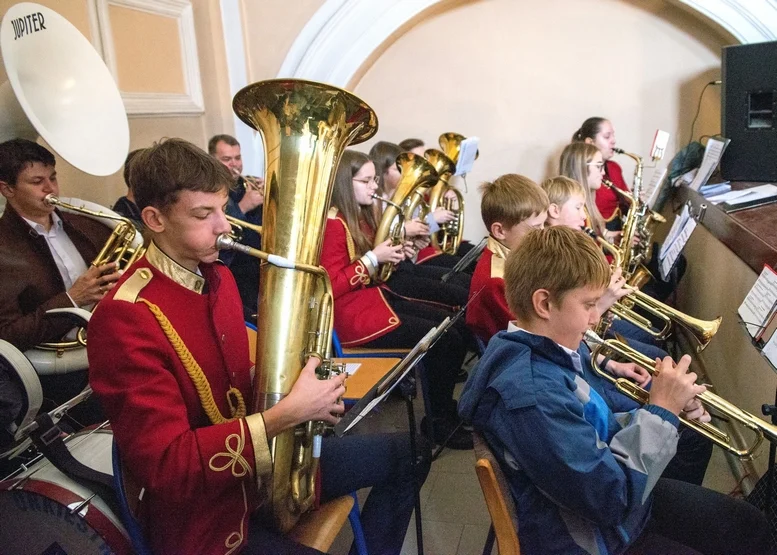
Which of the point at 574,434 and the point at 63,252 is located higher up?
the point at 63,252

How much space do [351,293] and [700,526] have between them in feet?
5.15

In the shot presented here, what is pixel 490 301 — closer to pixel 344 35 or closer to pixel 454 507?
pixel 454 507

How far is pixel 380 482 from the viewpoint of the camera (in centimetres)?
156

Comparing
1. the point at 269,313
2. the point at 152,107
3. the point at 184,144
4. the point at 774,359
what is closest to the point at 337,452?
the point at 269,313

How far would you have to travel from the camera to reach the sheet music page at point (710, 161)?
318 cm

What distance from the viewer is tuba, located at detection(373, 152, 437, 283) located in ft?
9.52

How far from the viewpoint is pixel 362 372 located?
217 cm

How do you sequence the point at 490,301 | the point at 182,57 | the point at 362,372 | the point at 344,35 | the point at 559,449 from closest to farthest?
the point at 559,449 < the point at 490,301 < the point at 362,372 < the point at 182,57 < the point at 344,35

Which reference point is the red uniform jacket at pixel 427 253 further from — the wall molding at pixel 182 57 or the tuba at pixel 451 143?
the wall molding at pixel 182 57

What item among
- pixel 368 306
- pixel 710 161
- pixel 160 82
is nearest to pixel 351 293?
pixel 368 306

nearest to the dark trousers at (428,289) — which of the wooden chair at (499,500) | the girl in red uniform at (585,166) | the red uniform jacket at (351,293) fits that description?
the red uniform jacket at (351,293)

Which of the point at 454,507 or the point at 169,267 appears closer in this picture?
the point at 169,267

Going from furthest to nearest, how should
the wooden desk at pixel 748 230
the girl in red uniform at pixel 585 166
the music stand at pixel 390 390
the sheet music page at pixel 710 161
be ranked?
the girl in red uniform at pixel 585 166, the sheet music page at pixel 710 161, the wooden desk at pixel 748 230, the music stand at pixel 390 390

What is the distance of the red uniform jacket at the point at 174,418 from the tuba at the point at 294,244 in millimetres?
88
